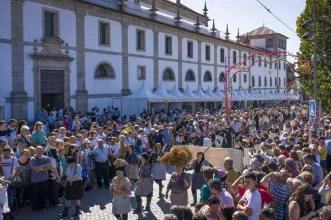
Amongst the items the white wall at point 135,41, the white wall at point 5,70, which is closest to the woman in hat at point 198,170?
the white wall at point 5,70

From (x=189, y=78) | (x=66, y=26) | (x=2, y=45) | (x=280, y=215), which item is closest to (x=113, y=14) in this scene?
(x=66, y=26)

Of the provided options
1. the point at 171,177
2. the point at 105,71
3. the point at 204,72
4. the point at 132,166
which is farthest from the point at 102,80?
the point at 171,177

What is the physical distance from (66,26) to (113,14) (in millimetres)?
4957

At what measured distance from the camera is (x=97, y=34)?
89.2 ft

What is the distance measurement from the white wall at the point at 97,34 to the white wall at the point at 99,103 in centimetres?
346

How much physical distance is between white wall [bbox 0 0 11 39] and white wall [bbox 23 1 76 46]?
102 centimetres

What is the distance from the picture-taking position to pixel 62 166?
10.2m

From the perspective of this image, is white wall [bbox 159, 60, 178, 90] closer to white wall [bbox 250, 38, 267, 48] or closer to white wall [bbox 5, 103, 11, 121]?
white wall [bbox 5, 103, 11, 121]

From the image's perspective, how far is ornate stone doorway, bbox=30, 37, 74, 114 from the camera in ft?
74.5

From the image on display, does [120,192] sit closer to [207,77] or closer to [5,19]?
[5,19]

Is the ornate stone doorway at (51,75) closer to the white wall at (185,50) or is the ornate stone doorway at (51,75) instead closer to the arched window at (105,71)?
the arched window at (105,71)

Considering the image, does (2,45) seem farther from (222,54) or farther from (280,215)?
(222,54)

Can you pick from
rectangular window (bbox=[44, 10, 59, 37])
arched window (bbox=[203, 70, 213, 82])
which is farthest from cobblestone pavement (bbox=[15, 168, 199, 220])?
arched window (bbox=[203, 70, 213, 82])

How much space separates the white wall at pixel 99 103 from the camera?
26.5 meters
